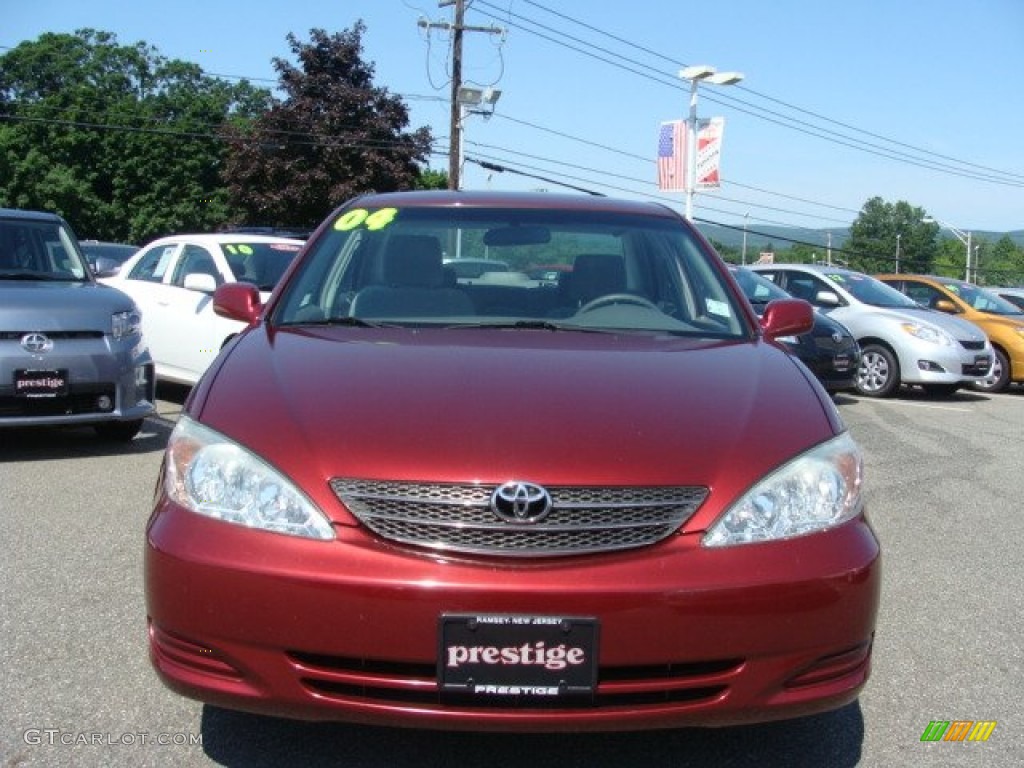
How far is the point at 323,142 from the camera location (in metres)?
31.4

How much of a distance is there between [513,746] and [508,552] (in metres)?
0.83

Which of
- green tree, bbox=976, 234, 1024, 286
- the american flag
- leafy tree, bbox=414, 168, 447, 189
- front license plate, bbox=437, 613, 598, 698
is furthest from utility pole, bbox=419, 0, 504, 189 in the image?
green tree, bbox=976, 234, 1024, 286

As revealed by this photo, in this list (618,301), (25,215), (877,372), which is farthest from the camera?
(877,372)

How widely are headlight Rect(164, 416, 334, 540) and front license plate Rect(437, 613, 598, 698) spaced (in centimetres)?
38

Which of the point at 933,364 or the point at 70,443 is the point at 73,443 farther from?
the point at 933,364

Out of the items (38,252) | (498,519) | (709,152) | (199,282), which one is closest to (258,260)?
(199,282)

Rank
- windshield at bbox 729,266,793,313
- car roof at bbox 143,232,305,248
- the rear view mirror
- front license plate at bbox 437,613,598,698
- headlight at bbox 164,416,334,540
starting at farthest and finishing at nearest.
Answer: windshield at bbox 729,266,793,313 → car roof at bbox 143,232,305,248 → the rear view mirror → headlight at bbox 164,416,334,540 → front license plate at bbox 437,613,598,698

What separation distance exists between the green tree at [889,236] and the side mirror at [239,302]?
10240 centimetres

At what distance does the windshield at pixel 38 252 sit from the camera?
25.1ft

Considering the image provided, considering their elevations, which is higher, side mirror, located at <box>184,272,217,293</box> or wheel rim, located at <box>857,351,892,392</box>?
side mirror, located at <box>184,272,217,293</box>

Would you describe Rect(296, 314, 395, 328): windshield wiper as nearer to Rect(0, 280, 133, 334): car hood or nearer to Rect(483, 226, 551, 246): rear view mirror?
Rect(483, 226, 551, 246): rear view mirror

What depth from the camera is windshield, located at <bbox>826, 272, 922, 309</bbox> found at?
13.7m

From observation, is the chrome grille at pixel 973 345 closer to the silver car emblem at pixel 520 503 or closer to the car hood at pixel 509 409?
the car hood at pixel 509 409

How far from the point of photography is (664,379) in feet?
9.91
